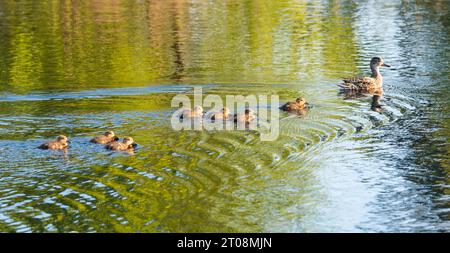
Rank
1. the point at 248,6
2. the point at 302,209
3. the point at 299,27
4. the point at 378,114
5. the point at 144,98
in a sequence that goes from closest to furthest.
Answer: the point at 302,209, the point at 378,114, the point at 144,98, the point at 299,27, the point at 248,6

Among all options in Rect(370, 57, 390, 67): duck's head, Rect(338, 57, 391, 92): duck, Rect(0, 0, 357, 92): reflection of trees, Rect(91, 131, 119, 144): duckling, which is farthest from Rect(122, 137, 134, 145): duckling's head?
Rect(370, 57, 390, 67): duck's head

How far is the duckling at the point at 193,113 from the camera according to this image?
16308 millimetres

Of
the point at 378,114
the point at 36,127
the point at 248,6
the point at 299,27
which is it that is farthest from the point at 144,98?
the point at 248,6

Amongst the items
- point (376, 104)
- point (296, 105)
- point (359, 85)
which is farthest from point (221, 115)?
point (359, 85)

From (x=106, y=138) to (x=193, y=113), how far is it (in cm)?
253

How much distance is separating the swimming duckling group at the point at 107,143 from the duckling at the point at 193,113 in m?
2.07

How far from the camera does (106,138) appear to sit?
46.8ft

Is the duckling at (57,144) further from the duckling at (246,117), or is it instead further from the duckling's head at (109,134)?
the duckling at (246,117)

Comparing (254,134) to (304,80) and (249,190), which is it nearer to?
(249,190)

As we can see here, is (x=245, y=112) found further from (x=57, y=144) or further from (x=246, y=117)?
(x=57, y=144)

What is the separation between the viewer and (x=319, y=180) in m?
12.8

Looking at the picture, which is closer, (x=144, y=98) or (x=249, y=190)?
(x=249, y=190)

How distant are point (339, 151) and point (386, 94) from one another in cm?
515

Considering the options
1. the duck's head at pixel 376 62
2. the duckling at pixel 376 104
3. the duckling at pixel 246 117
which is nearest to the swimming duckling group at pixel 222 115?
the duckling at pixel 246 117
